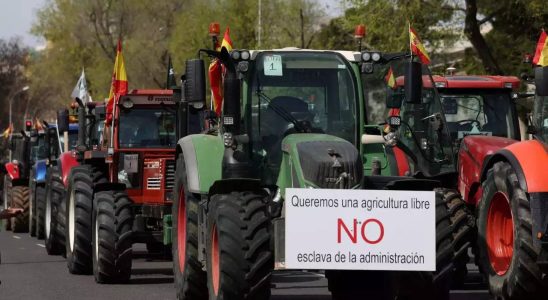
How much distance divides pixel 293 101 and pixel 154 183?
21.2ft

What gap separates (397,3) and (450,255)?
26796 millimetres

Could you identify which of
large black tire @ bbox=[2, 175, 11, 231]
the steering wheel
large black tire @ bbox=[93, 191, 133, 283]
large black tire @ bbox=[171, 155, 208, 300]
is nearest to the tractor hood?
large black tire @ bbox=[171, 155, 208, 300]

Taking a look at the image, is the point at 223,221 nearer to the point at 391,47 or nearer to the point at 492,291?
the point at 492,291

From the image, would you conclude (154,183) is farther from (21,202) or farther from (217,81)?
(21,202)

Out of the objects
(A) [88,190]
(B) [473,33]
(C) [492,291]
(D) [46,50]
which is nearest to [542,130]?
(C) [492,291]

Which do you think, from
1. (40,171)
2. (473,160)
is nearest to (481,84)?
(473,160)

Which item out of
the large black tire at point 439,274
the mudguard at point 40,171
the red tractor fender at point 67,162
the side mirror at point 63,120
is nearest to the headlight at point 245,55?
the large black tire at point 439,274

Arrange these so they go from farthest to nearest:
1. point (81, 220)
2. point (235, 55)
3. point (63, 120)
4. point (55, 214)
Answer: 1. point (63, 120)
2. point (55, 214)
3. point (81, 220)
4. point (235, 55)

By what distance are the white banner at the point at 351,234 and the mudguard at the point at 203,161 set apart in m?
1.64

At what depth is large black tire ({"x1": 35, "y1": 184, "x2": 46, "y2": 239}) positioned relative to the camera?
27.8 meters

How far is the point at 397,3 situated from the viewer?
3797 cm

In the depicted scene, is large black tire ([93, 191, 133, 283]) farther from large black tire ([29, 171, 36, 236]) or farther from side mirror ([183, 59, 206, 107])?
large black tire ([29, 171, 36, 236])

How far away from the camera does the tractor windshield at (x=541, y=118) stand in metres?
12.7

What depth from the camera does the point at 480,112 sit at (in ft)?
59.8
